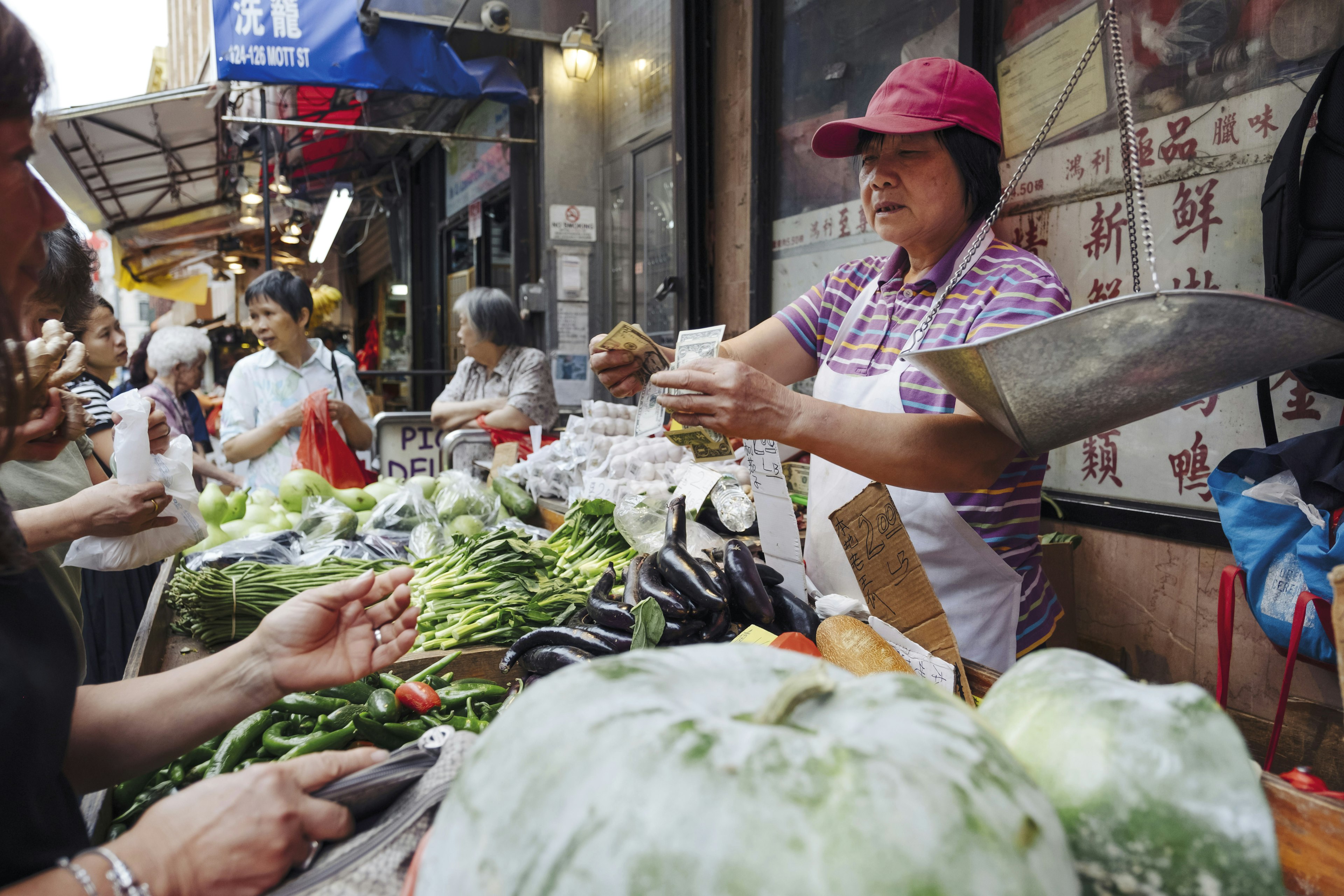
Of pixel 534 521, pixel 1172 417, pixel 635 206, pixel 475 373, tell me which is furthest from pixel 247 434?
pixel 1172 417

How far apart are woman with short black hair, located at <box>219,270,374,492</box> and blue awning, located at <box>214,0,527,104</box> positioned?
2.56 metres

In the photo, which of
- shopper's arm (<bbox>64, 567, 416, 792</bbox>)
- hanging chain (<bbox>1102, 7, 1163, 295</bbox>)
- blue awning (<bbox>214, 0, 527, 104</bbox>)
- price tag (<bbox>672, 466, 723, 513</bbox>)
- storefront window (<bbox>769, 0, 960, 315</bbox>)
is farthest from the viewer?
blue awning (<bbox>214, 0, 527, 104</bbox>)

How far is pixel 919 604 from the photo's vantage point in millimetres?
1630

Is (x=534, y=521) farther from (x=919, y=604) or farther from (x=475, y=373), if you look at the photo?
(x=919, y=604)

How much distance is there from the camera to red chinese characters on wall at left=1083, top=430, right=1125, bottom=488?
332 centimetres

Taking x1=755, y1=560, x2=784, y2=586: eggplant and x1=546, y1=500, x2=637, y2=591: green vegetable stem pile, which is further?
x1=546, y1=500, x2=637, y2=591: green vegetable stem pile

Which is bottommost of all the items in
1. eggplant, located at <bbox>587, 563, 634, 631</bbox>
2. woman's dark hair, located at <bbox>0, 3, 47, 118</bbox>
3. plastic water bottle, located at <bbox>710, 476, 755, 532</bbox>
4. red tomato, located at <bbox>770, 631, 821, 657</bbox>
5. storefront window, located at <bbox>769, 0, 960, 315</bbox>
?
eggplant, located at <bbox>587, 563, 634, 631</bbox>

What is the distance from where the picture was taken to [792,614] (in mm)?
1957

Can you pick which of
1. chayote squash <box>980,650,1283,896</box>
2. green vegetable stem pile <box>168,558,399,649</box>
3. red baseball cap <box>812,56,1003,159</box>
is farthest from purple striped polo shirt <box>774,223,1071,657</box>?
green vegetable stem pile <box>168,558,399,649</box>

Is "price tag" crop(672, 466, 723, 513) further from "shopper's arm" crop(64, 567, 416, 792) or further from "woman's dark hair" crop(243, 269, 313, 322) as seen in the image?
"woman's dark hair" crop(243, 269, 313, 322)

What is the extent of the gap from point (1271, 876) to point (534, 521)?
12.6 ft

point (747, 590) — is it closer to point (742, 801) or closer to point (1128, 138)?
point (1128, 138)

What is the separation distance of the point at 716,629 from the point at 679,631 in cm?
10

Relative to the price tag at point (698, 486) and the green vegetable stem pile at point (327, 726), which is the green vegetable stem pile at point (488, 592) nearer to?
the green vegetable stem pile at point (327, 726)
